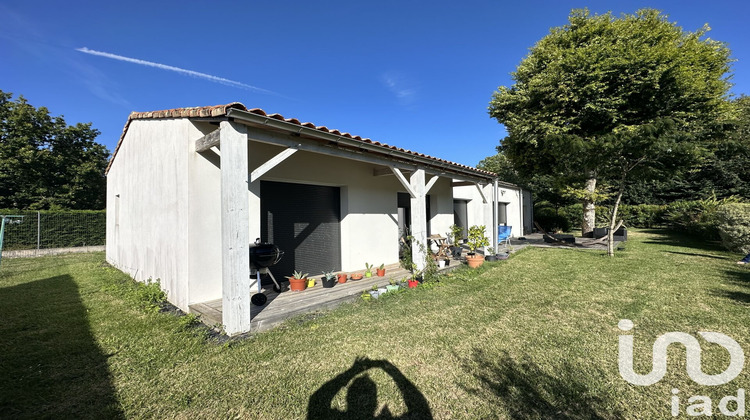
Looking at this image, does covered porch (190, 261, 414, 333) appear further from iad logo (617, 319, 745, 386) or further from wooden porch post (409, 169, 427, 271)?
iad logo (617, 319, 745, 386)

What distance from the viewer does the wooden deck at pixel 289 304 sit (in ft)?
11.8

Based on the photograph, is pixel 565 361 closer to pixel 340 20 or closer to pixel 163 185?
pixel 163 185

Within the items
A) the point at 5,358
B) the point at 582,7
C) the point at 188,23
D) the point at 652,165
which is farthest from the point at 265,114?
the point at 582,7

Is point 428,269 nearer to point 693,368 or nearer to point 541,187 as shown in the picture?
point 693,368

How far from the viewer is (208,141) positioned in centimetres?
384

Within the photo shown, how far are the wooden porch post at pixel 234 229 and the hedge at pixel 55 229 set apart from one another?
13.1 metres

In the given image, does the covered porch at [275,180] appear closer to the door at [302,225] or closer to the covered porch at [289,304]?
the covered porch at [289,304]

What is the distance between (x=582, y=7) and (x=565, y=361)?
1728cm

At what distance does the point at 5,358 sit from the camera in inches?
112

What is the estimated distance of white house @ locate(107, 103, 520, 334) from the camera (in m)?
3.27

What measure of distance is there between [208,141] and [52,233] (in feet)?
42.6

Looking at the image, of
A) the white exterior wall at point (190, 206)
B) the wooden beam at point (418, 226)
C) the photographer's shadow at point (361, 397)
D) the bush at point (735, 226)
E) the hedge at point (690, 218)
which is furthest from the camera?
the hedge at point (690, 218)

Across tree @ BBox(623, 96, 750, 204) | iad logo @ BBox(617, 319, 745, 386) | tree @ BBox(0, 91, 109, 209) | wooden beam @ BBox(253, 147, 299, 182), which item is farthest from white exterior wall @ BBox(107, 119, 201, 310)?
tree @ BBox(623, 96, 750, 204)

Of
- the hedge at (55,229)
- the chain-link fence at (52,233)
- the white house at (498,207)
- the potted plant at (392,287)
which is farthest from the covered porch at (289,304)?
the hedge at (55,229)
